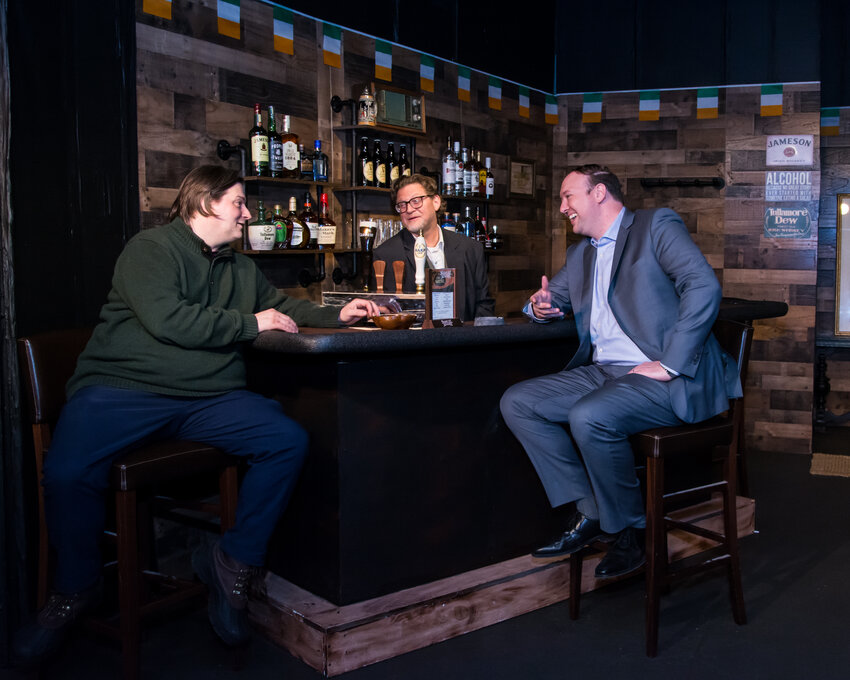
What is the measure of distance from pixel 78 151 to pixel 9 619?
1564 mm

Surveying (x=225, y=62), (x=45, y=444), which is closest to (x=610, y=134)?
(x=225, y=62)

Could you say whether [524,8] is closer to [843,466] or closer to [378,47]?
[378,47]

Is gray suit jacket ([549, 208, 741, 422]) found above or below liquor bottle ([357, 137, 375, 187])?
below

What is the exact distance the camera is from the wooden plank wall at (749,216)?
18.4 ft

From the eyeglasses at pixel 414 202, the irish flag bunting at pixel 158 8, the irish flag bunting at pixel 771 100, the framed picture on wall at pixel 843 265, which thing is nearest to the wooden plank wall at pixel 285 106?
the irish flag bunting at pixel 158 8

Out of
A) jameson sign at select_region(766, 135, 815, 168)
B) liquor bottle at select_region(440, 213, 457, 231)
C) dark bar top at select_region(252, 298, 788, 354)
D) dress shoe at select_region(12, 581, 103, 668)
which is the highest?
jameson sign at select_region(766, 135, 815, 168)

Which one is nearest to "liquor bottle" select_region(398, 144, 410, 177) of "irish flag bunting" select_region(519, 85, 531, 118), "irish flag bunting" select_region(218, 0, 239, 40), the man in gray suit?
"irish flag bunting" select_region(218, 0, 239, 40)

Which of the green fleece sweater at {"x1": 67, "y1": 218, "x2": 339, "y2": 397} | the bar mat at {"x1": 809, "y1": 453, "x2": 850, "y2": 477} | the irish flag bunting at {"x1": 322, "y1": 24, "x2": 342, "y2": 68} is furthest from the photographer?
the bar mat at {"x1": 809, "y1": 453, "x2": 850, "y2": 477}

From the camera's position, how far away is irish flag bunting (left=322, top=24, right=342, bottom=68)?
175 inches

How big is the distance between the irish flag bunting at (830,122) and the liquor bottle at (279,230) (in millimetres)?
4260

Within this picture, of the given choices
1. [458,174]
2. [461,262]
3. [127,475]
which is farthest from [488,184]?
[127,475]

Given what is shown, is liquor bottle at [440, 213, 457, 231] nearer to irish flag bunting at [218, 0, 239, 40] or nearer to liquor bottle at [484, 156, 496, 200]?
liquor bottle at [484, 156, 496, 200]

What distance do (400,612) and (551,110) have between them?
4.40 m

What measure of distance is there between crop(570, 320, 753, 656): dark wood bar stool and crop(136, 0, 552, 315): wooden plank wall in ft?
7.33
